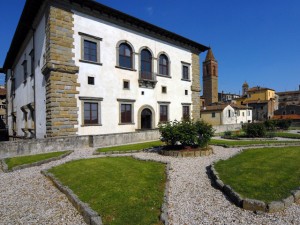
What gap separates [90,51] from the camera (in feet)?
56.9

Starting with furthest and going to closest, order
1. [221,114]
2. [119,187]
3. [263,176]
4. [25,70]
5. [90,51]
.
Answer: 1. [221,114]
2. [25,70]
3. [90,51]
4. [263,176]
5. [119,187]

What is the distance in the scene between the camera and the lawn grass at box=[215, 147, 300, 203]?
540 centimetres

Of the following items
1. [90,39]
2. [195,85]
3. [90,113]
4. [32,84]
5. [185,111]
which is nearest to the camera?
[90,113]

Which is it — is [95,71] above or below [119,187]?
above

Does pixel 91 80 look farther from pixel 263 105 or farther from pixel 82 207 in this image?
pixel 263 105

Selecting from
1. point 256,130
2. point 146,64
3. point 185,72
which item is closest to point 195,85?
point 185,72

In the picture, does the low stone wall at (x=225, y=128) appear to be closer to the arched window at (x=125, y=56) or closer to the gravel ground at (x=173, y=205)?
the arched window at (x=125, y=56)

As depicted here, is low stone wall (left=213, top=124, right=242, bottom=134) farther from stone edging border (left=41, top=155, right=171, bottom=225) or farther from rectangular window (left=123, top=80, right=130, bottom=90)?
stone edging border (left=41, top=155, right=171, bottom=225)

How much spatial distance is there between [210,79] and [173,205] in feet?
194

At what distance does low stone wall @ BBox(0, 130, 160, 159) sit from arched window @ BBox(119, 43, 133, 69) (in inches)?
274

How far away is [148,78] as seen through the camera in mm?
21328

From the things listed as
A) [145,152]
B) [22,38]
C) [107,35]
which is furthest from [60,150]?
[22,38]

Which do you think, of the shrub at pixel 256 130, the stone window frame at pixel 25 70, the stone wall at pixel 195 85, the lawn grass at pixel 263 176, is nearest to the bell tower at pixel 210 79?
the stone wall at pixel 195 85

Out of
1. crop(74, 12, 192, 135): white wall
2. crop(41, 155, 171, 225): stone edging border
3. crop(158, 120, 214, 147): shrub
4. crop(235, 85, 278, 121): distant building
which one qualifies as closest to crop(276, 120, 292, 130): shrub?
crop(74, 12, 192, 135): white wall
